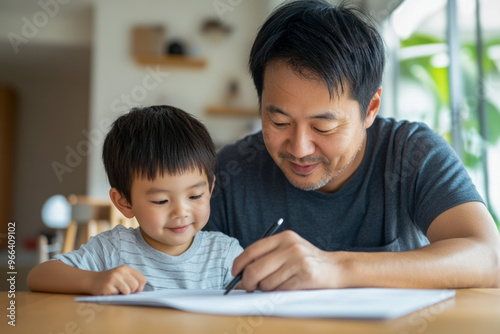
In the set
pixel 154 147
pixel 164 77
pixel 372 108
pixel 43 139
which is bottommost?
pixel 154 147

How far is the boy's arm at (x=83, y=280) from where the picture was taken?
854 mm

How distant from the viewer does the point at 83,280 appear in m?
0.89

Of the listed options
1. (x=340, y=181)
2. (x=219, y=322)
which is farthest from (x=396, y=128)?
(x=219, y=322)

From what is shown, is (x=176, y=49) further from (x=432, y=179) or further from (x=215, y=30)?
(x=432, y=179)

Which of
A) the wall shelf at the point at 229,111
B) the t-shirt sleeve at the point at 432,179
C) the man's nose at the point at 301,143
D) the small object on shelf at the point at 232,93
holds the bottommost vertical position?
the t-shirt sleeve at the point at 432,179

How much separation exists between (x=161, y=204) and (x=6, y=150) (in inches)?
346

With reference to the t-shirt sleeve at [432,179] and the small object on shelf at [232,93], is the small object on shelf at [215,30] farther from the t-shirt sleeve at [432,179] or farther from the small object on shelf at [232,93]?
the t-shirt sleeve at [432,179]

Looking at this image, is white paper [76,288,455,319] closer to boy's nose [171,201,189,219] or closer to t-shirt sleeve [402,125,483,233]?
boy's nose [171,201,189,219]

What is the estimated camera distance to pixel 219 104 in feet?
19.4

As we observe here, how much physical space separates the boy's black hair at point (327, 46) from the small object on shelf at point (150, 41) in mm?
4673

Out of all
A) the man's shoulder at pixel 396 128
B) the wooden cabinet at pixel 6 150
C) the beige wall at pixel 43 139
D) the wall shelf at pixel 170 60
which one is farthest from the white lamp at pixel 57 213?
the man's shoulder at pixel 396 128

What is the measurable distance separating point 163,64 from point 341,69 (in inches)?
192

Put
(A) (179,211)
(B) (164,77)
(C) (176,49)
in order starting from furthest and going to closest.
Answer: (B) (164,77)
(C) (176,49)
(A) (179,211)

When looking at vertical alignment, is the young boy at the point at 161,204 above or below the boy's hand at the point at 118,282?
above
